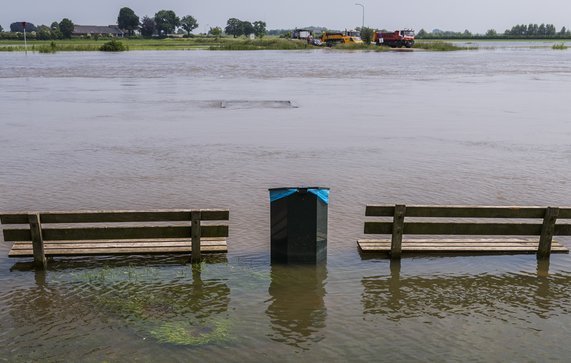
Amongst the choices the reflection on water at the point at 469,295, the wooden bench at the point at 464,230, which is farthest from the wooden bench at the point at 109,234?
the reflection on water at the point at 469,295

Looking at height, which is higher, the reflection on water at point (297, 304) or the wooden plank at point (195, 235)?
the wooden plank at point (195, 235)

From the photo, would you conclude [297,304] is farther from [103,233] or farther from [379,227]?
[103,233]

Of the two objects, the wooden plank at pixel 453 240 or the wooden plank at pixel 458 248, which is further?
the wooden plank at pixel 453 240

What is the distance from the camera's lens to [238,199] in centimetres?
1463

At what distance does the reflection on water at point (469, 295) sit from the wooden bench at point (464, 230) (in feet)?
2.02

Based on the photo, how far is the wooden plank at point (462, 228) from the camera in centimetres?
1051

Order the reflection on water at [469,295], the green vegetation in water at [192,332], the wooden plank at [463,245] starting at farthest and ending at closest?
1. the wooden plank at [463,245]
2. the reflection on water at [469,295]
3. the green vegetation in water at [192,332]

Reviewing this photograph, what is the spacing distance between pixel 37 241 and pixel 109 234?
112cm

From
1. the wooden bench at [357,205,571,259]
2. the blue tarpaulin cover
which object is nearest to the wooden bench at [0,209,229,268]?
the blue tarpaulin cover

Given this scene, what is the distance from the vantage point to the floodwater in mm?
8016

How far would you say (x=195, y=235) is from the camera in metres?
10.2

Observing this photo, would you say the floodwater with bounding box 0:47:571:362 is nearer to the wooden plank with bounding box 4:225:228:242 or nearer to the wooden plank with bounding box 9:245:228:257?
the wooden plank with bounding box 9:245:228:257

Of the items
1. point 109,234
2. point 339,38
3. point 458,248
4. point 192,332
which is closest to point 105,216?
point 109,234

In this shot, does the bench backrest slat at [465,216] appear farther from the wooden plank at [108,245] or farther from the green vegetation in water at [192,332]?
the green vegetation in water at [192,332]
